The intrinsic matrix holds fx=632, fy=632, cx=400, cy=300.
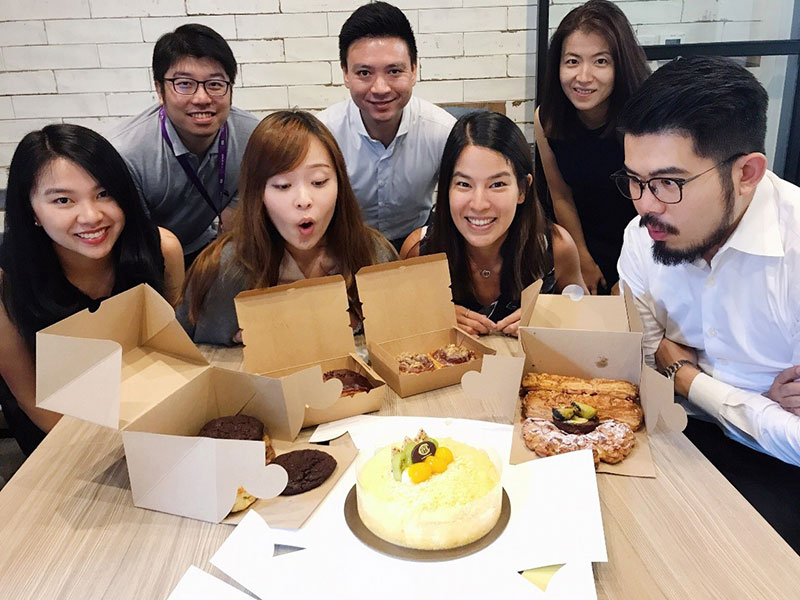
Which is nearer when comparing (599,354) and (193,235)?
(599,354)

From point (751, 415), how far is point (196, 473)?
1.27 meters

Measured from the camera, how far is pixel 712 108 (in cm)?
149

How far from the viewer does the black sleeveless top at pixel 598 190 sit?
102 inches

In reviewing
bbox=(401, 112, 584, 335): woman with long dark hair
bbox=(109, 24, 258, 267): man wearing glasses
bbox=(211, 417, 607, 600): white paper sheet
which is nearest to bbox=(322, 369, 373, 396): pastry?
bbox=(211, 417, 607, 600): white paper sheet

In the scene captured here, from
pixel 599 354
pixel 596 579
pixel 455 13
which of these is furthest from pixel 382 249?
pixel 455 13

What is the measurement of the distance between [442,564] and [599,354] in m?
0.71

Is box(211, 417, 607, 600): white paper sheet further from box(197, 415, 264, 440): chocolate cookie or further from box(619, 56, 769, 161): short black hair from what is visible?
box(619, 56, 769, 161): short black hair

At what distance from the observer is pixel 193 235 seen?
106 inches

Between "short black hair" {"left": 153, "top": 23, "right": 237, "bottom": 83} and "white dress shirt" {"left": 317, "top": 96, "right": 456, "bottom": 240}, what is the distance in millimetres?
542

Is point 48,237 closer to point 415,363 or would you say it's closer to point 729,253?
point 415,363

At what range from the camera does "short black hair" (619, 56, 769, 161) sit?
4.91ft

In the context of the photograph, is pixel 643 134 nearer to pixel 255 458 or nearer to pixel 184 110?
pixel 255 458

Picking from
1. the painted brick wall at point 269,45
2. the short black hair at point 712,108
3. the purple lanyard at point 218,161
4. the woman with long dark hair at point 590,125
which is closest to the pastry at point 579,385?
the short black hair at point 712,108

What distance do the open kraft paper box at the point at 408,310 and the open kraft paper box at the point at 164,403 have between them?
0.41 metres
